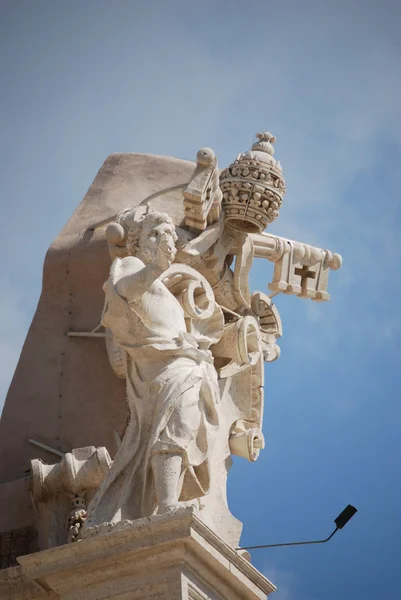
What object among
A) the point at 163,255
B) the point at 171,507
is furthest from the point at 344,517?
the point at 163,255

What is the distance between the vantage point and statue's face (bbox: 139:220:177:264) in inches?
481

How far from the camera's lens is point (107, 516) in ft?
39.1

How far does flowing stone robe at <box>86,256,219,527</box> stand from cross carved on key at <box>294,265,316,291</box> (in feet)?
7.03

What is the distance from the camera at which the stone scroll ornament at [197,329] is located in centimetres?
1205

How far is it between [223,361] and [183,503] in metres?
2.12

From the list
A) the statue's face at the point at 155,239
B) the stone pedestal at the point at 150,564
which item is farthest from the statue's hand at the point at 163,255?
the stone pedestal at the point at 150,564

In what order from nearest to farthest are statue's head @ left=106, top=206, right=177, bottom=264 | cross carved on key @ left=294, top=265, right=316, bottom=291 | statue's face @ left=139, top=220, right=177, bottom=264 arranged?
statue's face @ left=139, top=220, right=177, bottom=264 < statue's head @ left=106, top=206, right=177, bottom=264 < cross carved on key @ left=294, top=265, right=316, bottom=291

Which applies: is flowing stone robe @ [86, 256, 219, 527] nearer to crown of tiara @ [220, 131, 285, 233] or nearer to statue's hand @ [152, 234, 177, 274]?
statue's hand @ [152, 234, 177, 274]

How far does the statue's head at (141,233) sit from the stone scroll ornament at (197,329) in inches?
0.4

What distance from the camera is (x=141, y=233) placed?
42.1 ft

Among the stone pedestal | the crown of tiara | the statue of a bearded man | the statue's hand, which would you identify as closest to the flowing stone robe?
the statue of a bearded man

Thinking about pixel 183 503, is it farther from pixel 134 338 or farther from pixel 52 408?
pixel 52 408

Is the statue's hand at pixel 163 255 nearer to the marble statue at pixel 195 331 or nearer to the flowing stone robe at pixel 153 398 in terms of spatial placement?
the marble statue at pixel 195 331

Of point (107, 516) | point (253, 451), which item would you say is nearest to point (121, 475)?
point (107, 516)
